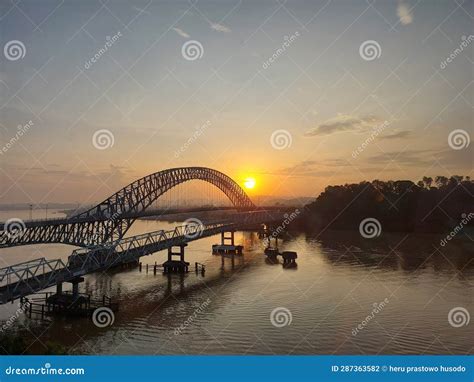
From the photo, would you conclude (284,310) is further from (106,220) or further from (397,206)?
(397,206)

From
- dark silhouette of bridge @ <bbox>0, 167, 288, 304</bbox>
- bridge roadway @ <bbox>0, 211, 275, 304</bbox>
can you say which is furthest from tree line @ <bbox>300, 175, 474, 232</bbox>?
bridge roadway @ <bbox>0, 211, 275, 304</bbox>

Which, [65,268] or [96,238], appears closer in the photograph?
[65,268]

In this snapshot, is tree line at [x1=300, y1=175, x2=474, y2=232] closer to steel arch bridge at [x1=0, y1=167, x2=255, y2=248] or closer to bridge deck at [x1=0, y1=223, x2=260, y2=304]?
steel arch bridge at [x1=0, y1=167, x2=255, y2=248]

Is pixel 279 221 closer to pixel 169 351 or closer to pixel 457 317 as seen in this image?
pixel 457 317

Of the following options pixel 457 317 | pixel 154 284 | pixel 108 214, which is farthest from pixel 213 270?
pixel 457 317

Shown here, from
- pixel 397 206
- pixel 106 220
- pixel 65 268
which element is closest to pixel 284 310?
pixel 65 268

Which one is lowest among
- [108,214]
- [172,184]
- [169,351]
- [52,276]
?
[169,351]

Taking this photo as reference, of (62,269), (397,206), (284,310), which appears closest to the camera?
(62,269)
